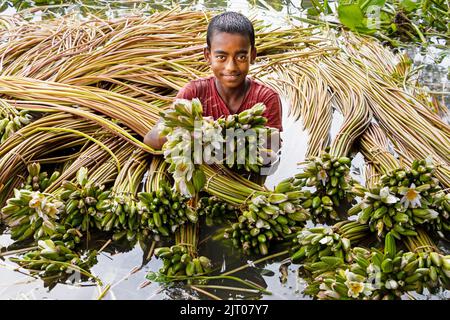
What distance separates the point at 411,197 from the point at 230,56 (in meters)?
0.68

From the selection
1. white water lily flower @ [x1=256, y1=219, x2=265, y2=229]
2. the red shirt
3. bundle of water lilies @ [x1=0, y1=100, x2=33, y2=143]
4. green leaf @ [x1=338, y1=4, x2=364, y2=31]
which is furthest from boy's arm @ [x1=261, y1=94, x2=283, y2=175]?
green leaf @ [x1=338, y1=4, x2=364, y2=31]

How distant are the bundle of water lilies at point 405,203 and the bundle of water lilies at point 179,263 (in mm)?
461

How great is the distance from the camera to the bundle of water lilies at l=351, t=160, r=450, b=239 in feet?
5.44

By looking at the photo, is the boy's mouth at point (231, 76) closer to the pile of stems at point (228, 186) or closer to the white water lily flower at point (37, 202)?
the pile of stems at point (228, 186)

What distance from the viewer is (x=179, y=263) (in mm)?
1583

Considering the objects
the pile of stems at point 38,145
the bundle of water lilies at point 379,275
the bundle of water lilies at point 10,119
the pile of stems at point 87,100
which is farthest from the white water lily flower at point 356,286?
the bundle of water lilies at point 10,119

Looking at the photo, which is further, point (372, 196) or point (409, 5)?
point (409, 5)

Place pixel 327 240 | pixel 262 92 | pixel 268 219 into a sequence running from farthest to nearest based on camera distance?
pixel 262 92 < pixel 268 219 < pixel 327 240

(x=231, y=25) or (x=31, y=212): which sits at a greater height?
(x=231, y=25)

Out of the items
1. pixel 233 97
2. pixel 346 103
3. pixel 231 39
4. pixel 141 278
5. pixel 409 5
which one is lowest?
pixel 141 278

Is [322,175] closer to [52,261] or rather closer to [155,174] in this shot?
[155,174]

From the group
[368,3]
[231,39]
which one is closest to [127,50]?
[231,39]

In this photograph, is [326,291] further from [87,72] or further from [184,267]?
[87,72]

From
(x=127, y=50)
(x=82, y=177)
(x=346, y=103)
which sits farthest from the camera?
(x=127, y=50)
